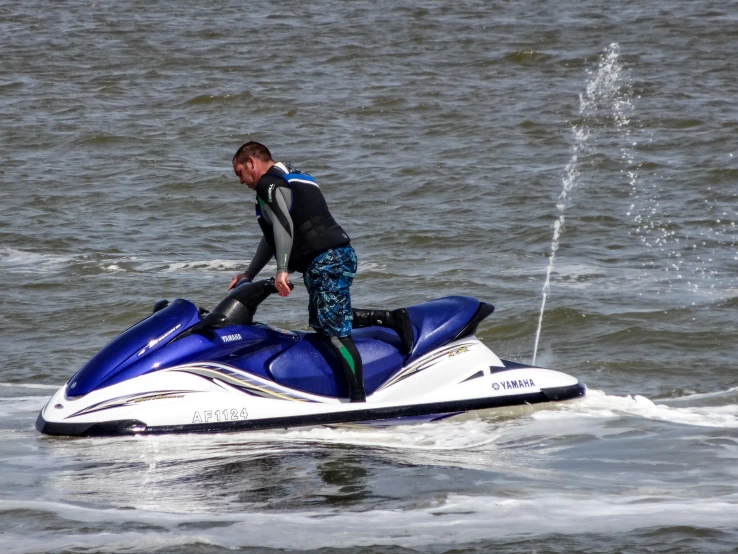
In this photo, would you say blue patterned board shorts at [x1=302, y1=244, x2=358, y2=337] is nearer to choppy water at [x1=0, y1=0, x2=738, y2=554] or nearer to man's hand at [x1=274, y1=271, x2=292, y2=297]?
man's hand at [x1=274, y1=271, x2=292, y2=297]

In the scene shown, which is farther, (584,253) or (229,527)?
(584,253)

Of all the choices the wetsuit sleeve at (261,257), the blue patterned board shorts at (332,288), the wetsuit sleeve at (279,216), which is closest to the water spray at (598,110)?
the wetsuit sleeve at (261,257)

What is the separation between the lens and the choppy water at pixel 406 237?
5.25m

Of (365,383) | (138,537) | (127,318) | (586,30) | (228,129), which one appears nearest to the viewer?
(138,537)

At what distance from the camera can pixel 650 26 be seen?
23906 millimetres

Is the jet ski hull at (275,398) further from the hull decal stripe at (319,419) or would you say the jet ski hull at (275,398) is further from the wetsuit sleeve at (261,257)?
the wetsuit sleeve at (261,257)

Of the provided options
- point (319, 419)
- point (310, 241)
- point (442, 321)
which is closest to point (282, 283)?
point (310, 241)

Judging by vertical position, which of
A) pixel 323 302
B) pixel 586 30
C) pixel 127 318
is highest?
pixel 586 30

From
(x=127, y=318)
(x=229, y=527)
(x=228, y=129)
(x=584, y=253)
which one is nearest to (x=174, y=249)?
(x=127, y=318)

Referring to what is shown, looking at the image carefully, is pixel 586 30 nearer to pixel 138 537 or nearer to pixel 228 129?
pixel 228 129

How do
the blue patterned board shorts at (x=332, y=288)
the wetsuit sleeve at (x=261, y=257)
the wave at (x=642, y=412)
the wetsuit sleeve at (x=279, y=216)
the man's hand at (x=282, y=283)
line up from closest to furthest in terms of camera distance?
the man's hand at (x=282, y=283) < the wetsuit sleeve at (x=279, y=216) < the blue patterned board shorts at (x=332, y=288) < the wave at (x=642, y=412) < the wetsuit sleeve at (x=261, y=257)

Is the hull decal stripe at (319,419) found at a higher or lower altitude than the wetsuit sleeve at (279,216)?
lower

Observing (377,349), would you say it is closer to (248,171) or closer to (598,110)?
(248,171)

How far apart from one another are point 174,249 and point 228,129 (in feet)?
19.8
